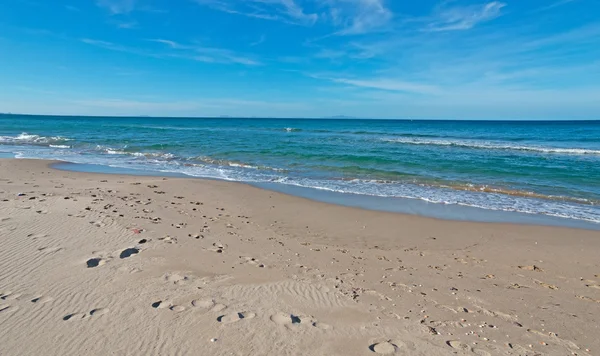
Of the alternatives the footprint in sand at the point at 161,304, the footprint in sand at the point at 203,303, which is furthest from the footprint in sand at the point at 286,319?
the footprint in sand at the point at 161,304

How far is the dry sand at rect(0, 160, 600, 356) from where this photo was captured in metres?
3.41

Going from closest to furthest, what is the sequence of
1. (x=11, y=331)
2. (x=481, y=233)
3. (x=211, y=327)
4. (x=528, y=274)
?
1. (x=11, y=331)
2. (x=211, y=327)
3. (x=528, y=274)
4. (x=481, y=233)

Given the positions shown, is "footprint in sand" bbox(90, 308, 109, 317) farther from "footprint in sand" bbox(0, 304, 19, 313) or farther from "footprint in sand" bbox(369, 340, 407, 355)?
"footprint in sand" bbox(369, 340, 407, 355)

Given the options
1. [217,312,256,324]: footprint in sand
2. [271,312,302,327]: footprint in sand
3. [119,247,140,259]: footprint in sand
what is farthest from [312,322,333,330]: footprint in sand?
[119,247,140,259]: footprint in sand

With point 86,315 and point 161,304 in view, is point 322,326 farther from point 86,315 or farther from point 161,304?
point 86,315

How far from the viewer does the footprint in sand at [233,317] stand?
367 centimetres

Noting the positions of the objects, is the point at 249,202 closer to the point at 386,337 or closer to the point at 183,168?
the point at 386,337

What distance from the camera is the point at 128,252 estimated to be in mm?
5426

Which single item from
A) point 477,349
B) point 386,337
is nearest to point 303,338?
point 386,337

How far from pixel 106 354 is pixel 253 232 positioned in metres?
4.11

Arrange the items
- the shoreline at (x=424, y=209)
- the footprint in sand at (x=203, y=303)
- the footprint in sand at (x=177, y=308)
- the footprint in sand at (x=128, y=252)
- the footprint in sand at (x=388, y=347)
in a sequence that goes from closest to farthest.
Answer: the footprint in sand at (x=388, y=347), the footprint in sand at (x=177, y=308), the footprint in sand at (x=203, y=303), the footprint in sand at (x=128, y=252), the shoreline at (x=424, y=209)

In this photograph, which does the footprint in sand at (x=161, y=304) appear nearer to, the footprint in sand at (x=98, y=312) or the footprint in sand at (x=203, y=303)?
the footprint in sand at (x=203, y=303)

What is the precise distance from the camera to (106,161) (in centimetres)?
1862

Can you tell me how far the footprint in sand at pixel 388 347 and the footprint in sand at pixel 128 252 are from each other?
4.01 metres
